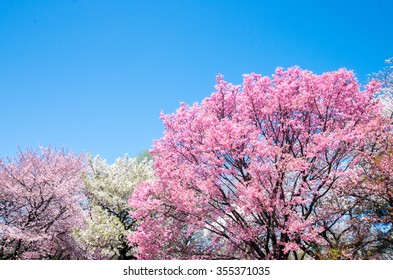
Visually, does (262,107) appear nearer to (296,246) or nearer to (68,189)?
(296,246)

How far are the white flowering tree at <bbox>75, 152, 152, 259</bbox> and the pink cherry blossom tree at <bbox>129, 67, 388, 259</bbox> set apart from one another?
194 inches

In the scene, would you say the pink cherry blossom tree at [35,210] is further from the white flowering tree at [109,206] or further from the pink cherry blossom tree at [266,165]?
the pink cherry blossom tree at [266,165]

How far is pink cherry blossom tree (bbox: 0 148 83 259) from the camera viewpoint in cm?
1609

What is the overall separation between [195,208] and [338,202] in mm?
6823

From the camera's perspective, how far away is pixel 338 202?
1507 cm

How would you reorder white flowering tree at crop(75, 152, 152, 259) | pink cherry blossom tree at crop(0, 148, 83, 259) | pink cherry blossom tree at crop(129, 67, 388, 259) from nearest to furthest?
pink cherry blossom tree at crop(129, 67, 388, 259)
pink cherry blossom tree at crop(0, 148, 83, 259)
white flowering tree at crop(75, 152, 152, 259)

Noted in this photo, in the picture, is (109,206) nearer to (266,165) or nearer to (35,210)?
(35,210)

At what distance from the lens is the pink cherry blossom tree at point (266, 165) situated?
1231 centimetres

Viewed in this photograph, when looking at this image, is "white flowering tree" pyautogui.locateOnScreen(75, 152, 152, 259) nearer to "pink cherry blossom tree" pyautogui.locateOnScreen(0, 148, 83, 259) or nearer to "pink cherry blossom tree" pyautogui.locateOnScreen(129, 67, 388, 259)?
"pink cherry blossom tree" pyautogui.locateOnScreen(0, 148, 83, 259)

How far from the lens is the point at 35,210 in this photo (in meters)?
16.7

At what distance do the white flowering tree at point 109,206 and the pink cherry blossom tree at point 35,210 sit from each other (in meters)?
1.08

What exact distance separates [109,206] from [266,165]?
1298cm

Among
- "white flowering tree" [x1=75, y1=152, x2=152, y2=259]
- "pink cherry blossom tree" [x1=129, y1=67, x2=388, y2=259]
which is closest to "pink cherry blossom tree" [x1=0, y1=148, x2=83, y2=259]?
"white flowering tree" [x1=75, y1=152, x2=152, y2=259]

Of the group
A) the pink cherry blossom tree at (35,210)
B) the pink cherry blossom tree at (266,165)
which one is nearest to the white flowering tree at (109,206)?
the pink cherry blossom tree at (35,210)
